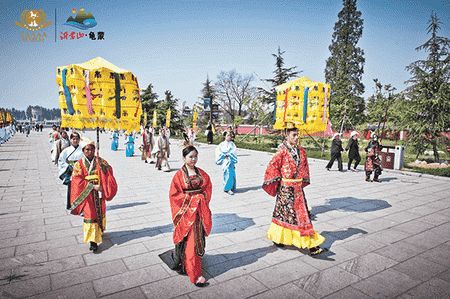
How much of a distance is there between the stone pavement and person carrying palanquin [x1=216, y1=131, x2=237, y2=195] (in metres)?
0.34

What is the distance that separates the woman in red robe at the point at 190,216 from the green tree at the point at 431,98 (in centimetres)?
1561

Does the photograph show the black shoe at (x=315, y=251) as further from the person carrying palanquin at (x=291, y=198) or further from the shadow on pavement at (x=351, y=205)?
the shadow on pavement at (x=351, y=205)

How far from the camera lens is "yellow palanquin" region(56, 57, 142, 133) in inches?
165

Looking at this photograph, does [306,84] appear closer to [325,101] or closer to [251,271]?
[325,101]

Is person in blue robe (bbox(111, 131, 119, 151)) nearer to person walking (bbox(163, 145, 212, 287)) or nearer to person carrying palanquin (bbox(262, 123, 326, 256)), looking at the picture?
person carrying palanquin (bbox(262, 123, 326, 256))

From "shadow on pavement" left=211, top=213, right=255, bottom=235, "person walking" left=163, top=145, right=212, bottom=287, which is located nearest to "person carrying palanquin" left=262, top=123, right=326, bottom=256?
"shadow on pavement" left=211, top=213, right=255, bottom=235

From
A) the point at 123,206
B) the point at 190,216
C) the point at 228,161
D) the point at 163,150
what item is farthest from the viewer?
the point at 163,150

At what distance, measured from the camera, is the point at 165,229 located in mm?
5078

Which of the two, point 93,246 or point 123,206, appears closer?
point 93,246

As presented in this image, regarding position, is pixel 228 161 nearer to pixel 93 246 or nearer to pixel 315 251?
pixel 315 251

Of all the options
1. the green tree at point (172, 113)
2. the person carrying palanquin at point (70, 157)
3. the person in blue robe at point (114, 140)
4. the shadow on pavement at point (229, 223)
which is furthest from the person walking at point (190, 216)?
the green tree at point (172, 113)

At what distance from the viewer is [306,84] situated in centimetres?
575

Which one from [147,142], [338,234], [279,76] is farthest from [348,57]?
[338,234]

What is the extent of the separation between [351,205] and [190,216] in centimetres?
499
